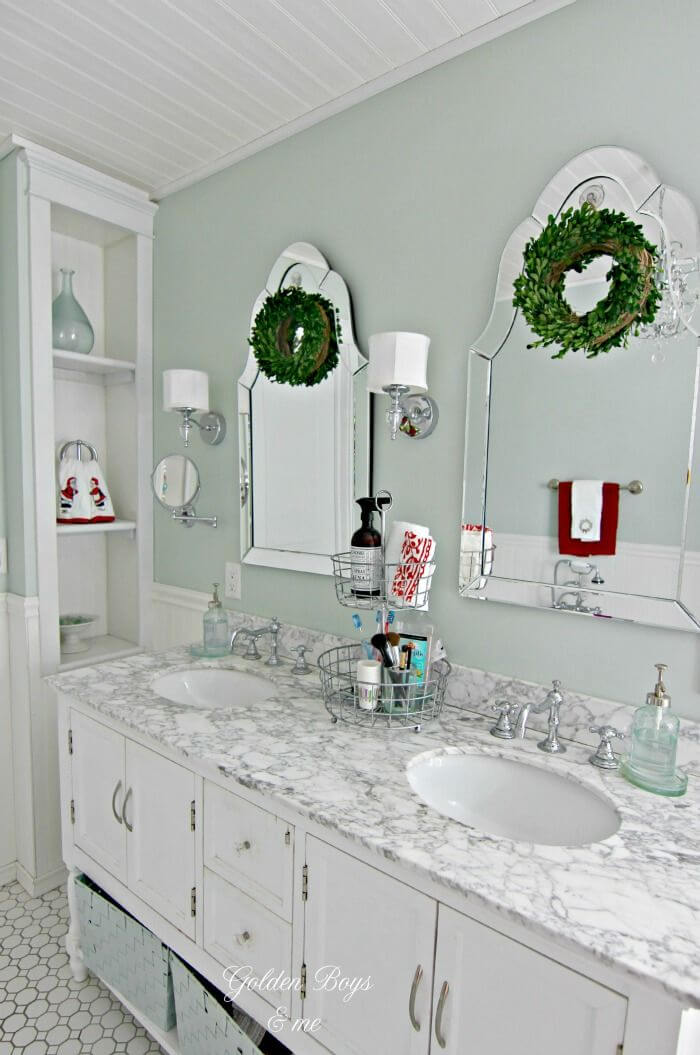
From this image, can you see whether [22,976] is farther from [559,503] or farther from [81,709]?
[559,503]

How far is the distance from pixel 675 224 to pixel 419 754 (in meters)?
1.18

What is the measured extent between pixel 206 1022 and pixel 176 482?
1607mm

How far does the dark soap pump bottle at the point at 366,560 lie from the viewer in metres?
1.55

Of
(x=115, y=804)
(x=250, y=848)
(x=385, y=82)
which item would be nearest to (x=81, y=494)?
(x=115, y=804)

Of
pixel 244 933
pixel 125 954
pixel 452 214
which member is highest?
pixel 452 214

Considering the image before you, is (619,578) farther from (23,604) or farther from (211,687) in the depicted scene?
(23,604)

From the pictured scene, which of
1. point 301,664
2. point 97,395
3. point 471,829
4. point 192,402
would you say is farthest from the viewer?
point 97,395

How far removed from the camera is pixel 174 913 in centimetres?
141

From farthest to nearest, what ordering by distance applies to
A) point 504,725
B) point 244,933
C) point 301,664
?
point 301,664 → point 504,725 → point 244,933

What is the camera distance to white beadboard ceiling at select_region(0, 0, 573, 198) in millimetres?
1420

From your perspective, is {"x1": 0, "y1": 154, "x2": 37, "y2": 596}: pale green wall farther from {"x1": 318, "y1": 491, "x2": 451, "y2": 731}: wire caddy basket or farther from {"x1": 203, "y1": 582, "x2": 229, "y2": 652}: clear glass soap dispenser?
{"x1": 318, "y1": 491, "x2": 451, "y2": 731}: wire caddy basket

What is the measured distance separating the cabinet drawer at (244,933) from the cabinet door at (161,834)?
75 mm

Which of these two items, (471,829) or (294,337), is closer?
(471,829)

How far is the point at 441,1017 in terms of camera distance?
928mm
